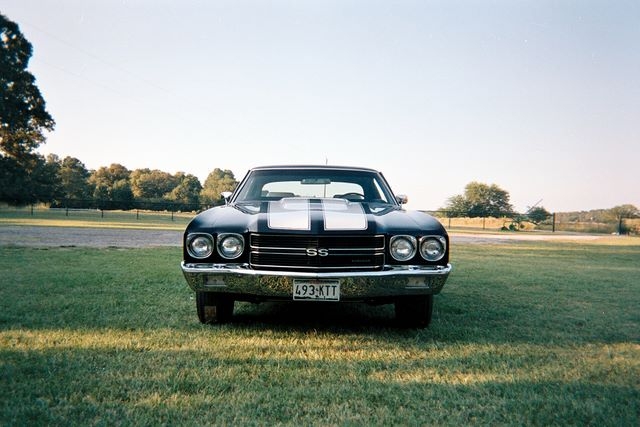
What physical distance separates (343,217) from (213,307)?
1232 mm

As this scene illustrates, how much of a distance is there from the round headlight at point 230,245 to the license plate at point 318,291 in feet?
1.61

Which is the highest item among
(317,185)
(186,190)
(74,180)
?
(74,180)

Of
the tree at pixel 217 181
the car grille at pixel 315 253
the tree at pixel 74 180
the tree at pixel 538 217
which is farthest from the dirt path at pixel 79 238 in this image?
the tree at pixel 74 180

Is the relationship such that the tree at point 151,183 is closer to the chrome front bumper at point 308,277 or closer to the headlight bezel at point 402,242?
the chrome front bumper at point 308,277

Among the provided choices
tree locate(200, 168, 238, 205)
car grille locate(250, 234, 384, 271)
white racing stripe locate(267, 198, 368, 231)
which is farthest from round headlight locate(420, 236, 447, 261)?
tree locate(200, 168, 238, 205)

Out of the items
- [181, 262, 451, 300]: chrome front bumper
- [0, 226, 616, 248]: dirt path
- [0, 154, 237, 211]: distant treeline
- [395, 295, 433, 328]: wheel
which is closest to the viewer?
[181, 262, 451, 300]: chrome front bumper

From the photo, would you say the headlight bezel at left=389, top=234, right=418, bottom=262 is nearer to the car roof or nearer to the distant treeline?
the car roof

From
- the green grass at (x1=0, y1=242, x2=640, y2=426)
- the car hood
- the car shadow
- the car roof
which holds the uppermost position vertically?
the car roof

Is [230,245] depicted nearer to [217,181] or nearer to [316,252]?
[316,252]

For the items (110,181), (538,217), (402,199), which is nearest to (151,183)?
(110,181)

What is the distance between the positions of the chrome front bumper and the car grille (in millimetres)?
64

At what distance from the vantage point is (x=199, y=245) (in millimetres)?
3475

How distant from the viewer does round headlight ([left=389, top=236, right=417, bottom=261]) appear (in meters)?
3.44

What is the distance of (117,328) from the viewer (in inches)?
140
